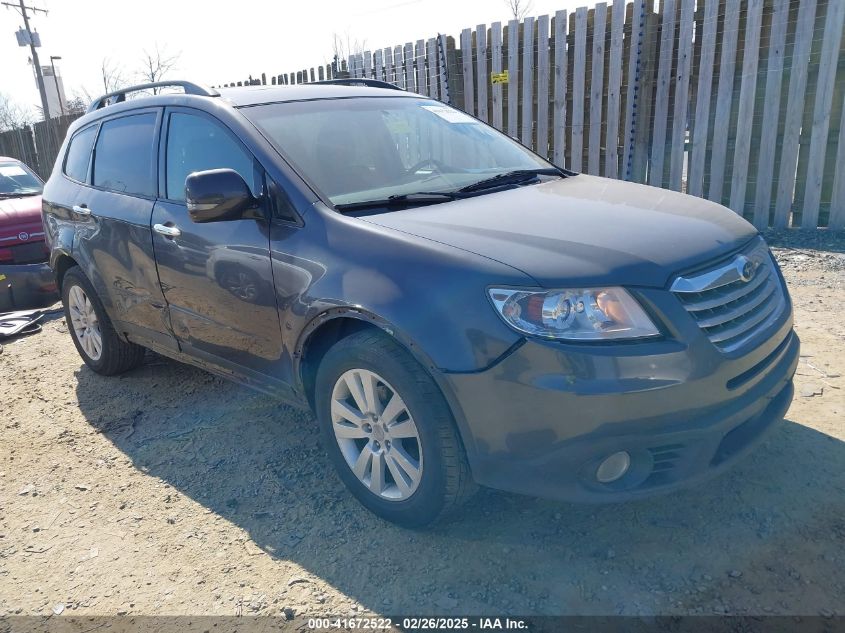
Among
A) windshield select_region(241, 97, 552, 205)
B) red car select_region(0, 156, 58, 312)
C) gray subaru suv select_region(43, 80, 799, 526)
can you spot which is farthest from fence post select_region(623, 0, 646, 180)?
red car select_region(0, 156, 58, 312)

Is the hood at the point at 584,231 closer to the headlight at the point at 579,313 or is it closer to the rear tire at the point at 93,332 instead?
the headlight at the point at 579,313

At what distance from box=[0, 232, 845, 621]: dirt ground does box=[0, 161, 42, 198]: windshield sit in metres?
5.72

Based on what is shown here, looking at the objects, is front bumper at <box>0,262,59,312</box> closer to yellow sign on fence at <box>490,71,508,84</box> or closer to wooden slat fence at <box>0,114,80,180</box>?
yellow sign on fence at <box>490,71,508,84</box>

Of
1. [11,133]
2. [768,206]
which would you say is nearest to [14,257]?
[768,206]

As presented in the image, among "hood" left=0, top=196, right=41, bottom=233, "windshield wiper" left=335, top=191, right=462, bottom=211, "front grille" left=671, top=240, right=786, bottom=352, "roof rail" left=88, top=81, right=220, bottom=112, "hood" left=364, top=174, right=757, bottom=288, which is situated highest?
"roof rail" left=88, top=81, right=220, bottom=112

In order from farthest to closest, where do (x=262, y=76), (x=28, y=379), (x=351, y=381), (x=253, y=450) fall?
(x=262, y=76) < (x=28, y=379) < (x=253, y=450) < (x=351, y=381)

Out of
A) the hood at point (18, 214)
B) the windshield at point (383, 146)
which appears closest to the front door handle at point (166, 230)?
the windshield at point (383, 146)

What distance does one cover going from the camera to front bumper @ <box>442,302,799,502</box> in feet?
7.34

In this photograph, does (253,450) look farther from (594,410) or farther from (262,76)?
(262,76)

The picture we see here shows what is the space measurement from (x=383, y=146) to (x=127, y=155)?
1.73 m

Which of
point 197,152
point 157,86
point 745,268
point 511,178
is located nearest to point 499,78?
point 157,86

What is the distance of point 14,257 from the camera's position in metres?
7.36

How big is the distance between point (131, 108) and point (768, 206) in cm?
588

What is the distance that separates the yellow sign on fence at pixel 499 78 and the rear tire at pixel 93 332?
5.72 m
